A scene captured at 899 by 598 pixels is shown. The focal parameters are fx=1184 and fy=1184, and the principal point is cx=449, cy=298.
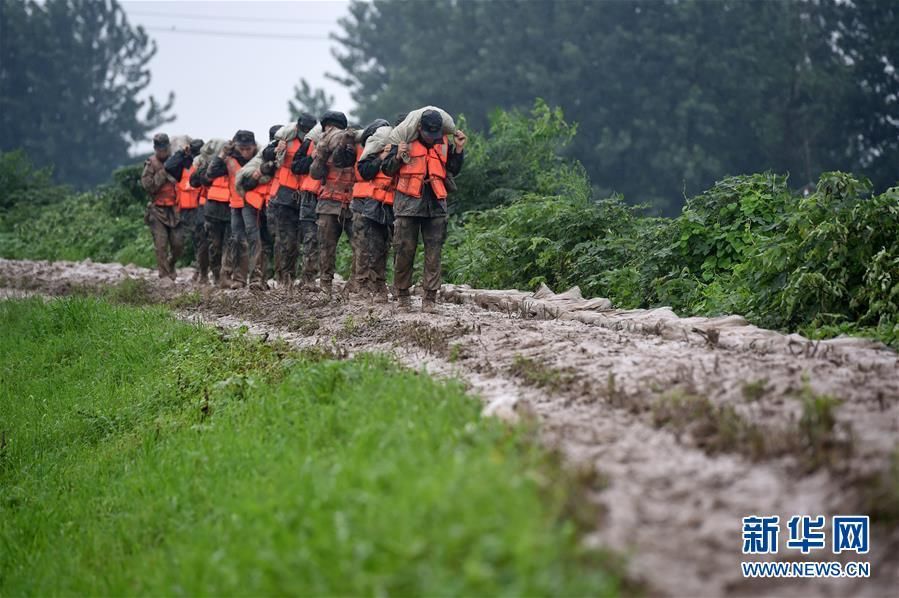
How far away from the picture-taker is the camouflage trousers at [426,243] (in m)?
12.8

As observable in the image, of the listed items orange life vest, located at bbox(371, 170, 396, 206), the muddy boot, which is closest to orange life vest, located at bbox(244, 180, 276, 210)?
orange life vest, located at bbox(371, 170, 396, 206)

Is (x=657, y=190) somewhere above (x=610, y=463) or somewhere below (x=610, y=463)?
above

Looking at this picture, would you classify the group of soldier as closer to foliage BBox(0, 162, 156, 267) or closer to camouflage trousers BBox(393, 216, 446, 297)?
camouflage trousers BBox(393, 216, 446, 297)

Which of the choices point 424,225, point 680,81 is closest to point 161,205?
point 424,225

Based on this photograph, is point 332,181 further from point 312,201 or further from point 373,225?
point 373,225

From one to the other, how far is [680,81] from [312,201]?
3026 cm

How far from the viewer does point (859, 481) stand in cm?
497

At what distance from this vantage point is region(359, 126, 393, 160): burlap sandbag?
13.3 m

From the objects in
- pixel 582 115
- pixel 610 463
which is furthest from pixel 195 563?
pixel 582 115

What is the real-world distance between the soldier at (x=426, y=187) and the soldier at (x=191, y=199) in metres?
7.79

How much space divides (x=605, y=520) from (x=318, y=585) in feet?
3.88

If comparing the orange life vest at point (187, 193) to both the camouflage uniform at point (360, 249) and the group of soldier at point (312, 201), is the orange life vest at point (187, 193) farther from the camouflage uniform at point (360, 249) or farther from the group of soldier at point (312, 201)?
the camouflage uniform at point (360, 249)

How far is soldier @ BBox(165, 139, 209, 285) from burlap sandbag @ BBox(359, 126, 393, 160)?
6.98m

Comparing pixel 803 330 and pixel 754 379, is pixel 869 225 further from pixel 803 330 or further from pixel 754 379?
pixel 754 379
